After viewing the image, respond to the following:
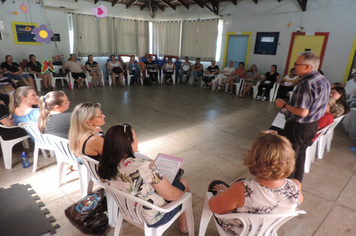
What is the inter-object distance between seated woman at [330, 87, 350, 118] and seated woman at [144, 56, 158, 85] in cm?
640

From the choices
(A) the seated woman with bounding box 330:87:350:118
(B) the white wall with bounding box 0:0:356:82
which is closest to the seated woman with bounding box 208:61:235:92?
(B) the white wall with bounding box 0:0:356:82

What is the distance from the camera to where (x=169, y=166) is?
146 cm

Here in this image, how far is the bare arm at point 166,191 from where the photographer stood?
3.89 feet

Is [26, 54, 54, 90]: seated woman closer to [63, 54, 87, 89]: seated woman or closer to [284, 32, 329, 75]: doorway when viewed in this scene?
[63, 54, 87, 89]: seated woman

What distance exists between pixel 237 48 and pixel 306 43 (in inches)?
93.0

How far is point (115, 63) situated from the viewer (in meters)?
7.91

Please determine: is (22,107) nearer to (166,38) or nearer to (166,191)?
(166,191)

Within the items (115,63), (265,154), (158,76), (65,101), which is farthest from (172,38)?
(265,154)

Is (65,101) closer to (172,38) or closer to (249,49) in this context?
(249,49)

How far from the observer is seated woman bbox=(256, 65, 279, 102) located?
6.49 metres

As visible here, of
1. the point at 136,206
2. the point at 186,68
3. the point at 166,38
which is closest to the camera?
the point at 136,206

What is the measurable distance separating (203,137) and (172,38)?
7731 mm

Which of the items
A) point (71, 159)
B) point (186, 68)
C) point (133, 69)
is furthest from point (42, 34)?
point (71, 159)

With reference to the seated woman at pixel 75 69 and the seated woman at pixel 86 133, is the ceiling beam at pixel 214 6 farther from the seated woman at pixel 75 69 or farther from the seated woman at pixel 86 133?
the seated woman at pixel 86 133
